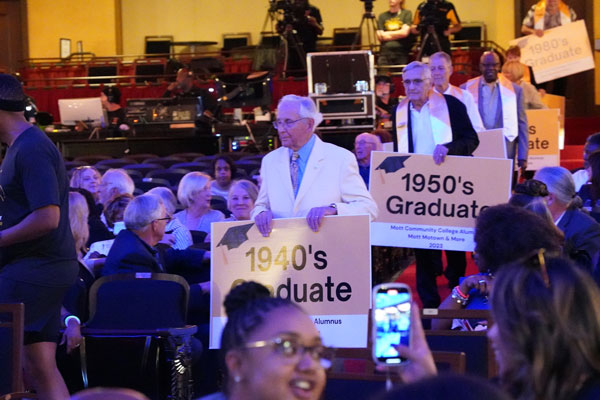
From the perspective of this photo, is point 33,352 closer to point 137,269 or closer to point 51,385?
point 51,385

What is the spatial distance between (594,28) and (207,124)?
25.2 ft

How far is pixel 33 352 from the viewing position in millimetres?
3750

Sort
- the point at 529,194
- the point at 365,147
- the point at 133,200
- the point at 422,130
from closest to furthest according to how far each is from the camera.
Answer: the point at 529,194 → the point at 133,200 → the point at 422,130 → the point at 365,147

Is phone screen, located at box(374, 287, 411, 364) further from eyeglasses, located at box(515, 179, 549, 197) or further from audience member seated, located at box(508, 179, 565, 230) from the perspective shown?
eyeglasses, located at box(515, 179, 549, 197)

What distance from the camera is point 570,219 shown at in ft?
14.7

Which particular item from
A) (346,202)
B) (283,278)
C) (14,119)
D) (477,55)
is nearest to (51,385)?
(14,119)

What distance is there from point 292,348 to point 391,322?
439 millimetres

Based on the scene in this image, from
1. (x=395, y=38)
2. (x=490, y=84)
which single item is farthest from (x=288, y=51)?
(x=490, y=84)

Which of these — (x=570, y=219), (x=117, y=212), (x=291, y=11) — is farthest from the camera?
(x=291, y=11)

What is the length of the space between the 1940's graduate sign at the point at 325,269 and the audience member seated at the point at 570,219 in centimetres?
86

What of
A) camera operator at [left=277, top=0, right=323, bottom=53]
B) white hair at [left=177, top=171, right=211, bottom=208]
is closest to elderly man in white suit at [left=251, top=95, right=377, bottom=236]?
white hair at [left=177, top=171, right=211, bottom=208]

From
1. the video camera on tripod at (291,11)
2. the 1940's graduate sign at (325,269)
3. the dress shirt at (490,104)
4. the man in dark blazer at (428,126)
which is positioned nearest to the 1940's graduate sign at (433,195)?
the man in dark blazer at (428,126)

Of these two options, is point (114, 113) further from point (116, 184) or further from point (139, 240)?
point (139, 240)

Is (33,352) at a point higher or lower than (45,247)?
lower
